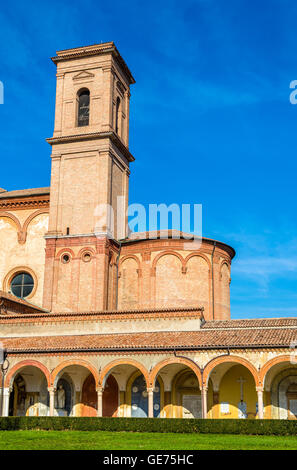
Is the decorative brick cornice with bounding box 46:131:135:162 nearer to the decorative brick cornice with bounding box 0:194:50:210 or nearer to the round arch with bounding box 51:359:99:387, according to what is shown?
the decorative brick cornice with bounding box 0:194:50:210

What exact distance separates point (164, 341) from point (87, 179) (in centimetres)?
1428

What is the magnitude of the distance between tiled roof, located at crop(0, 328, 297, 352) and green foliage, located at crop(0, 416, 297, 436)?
13.7ft

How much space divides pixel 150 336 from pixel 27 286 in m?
12.0

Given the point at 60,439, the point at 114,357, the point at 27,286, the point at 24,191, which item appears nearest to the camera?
the point at 60,439

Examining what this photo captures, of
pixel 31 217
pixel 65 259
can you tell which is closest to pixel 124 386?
pixel 65 259

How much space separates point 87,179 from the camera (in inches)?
1485

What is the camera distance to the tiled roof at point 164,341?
1013 inches

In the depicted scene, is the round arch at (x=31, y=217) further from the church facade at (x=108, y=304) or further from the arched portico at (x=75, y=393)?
the arched portico at (x=75, y=393)

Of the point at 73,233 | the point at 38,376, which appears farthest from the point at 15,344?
the point at 73,233

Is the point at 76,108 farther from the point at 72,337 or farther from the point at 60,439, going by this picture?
the point at 60,439

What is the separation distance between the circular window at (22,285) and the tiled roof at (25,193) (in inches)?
217

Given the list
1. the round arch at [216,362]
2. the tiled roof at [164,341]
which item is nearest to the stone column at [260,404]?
the round arch at [216,362]

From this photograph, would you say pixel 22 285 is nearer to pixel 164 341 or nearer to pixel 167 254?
pixel 167 254

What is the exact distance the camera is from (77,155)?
38438 millimetres
